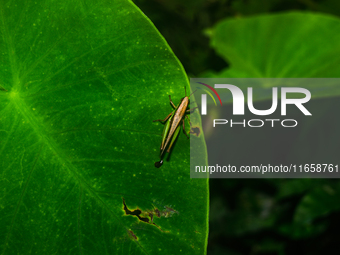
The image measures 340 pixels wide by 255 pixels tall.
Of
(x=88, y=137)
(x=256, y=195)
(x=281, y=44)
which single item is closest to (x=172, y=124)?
(x=88, y=137)

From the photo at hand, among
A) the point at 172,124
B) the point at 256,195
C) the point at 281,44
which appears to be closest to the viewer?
the point at 172,124

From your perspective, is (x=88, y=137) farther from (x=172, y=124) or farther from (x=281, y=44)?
(x=281, y=44)

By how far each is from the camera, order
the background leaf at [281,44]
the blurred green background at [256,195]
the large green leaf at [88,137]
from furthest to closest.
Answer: the blurred green background at [256,195]
the background leaf at [281,44]
the large green leaf at [88,137]

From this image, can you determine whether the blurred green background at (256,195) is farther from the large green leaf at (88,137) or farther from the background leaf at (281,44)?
the large green leaf at (88,137)

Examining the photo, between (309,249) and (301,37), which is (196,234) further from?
(309,249)

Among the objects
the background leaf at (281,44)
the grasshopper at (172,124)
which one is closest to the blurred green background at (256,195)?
the background leaf at (281,44)

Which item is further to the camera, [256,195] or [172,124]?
[256,195]
